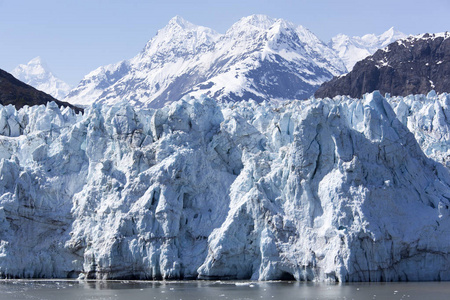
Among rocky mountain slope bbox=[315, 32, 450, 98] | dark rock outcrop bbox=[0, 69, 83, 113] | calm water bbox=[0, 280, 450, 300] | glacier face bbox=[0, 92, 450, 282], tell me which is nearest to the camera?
calm water bbox=[0, 280, 450, 300]

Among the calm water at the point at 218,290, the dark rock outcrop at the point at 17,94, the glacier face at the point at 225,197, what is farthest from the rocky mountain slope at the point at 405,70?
the calm water at the point at 218,290

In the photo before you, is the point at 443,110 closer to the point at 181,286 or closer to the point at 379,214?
the point at 379,214

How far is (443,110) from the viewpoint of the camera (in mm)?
60688

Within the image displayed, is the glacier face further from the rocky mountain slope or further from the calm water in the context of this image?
the rocky mountain slope

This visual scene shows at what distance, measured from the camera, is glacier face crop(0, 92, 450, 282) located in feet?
132

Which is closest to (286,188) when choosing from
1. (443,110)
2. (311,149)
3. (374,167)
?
(311,149)

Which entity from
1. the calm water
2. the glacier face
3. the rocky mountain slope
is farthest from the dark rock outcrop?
the calm water

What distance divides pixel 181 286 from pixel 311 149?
1108 cm

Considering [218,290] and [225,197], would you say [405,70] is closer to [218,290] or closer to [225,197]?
[225,197]

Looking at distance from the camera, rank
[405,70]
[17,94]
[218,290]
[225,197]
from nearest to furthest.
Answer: [218,290]
[225,197]
[17,94]
[405,70]

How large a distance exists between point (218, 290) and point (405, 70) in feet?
401

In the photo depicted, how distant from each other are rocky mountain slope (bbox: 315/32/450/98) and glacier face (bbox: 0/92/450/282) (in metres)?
101

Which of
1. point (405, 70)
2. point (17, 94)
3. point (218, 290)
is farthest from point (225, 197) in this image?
point (405, 70)

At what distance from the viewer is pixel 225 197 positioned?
44156 millimetres
